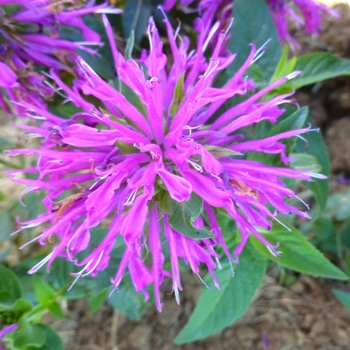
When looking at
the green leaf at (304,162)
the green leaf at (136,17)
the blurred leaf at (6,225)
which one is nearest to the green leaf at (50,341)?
the blurred leaf at (6,225)

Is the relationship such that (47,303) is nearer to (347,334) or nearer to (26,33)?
(26,33)

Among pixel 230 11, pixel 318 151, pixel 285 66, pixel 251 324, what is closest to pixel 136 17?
pixel 230 11

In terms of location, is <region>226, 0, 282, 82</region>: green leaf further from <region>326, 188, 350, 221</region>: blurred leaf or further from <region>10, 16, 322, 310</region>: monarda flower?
<region>326, 188, 350, 221</region>: blurred leaf

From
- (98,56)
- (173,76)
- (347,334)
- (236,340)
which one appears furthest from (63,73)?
(347,334)

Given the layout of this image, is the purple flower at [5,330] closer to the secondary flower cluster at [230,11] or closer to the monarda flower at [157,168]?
the monarda flower at [157,168]

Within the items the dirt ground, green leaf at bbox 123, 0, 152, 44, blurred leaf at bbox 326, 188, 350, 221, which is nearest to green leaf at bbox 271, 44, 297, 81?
green leaf at bbox 123, 0, 152, 44
